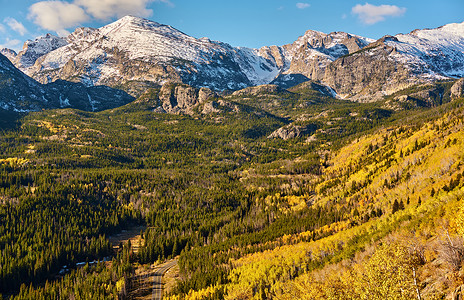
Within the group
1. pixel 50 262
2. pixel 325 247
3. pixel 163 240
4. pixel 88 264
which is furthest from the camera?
pixel 163 240

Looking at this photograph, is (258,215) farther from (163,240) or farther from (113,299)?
(113,299)

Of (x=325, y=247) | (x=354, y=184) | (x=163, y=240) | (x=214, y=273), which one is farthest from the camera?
(x=354, y=184)

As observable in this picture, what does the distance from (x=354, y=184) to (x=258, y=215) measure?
6273 cm

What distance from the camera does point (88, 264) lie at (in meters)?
153

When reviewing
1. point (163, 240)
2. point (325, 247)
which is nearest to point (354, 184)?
point (325, 247)

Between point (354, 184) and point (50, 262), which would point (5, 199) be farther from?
point (354, 184)

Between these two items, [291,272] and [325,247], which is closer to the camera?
[291,272]

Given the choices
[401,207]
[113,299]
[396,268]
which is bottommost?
[113,299]

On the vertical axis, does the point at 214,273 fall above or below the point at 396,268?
below

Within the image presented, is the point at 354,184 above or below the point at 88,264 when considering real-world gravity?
above

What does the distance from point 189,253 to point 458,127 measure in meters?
156

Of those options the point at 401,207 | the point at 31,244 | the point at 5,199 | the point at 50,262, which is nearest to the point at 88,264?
the point at 50,262

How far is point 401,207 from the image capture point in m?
117

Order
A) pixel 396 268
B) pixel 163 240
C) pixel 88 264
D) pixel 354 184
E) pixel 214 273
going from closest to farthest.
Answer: pixel 396 268
pixel 214 273
pixel 88 264
pixel 163 240
pixel 354 184
